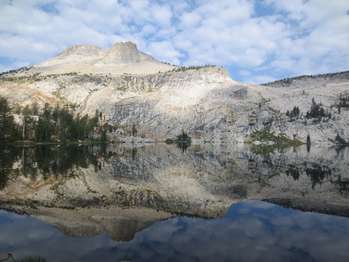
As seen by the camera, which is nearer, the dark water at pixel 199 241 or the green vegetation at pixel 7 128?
the dark water at pixel 199 241

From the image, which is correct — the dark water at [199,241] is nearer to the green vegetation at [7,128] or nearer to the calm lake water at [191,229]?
the calm lake water at [191,229]

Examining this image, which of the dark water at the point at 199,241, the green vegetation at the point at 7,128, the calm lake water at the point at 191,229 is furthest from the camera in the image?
the green vegetation at the point at 7,128

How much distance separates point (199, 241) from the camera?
25.6 meters

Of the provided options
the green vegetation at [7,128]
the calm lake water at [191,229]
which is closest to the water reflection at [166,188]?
the calm lake water at [191,229]

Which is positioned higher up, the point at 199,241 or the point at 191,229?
the point at 199,241

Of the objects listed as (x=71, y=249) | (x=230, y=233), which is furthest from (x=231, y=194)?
(x=71, y=249)

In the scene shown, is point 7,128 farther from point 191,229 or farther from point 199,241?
point 199,241

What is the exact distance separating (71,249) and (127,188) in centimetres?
3075

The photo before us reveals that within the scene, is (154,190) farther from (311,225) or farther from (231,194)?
(311,225)

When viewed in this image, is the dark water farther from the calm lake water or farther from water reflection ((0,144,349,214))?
water reflection ((0,144,349,214))

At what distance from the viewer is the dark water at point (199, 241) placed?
72.9ft

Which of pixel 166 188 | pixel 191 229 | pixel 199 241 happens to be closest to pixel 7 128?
pixel 166 188

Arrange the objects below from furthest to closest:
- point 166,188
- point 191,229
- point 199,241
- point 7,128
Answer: point 7,128 < point 166,188 < point 191,229 < point 199,241

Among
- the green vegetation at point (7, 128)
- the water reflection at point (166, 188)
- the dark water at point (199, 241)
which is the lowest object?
the water reflection at point (166, 188)
